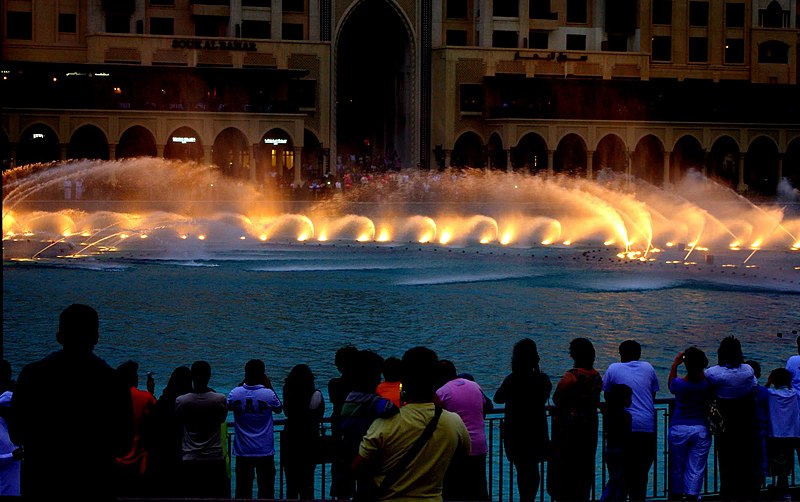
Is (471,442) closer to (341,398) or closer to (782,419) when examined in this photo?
(341,398)

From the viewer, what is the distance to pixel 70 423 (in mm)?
5816

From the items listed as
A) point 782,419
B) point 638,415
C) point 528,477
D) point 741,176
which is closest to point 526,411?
point 528,477

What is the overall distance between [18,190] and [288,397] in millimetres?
44179

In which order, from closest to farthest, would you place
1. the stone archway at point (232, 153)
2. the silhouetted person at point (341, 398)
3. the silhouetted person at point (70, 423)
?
the silhouetted person at point (70, 423)
the silhouetted person at point (341, 398)
the stone archway at point (232, 153)

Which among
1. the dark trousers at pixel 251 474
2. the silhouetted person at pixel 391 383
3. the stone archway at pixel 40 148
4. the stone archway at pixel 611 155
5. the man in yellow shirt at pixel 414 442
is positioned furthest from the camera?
the stone archway at pixel 611 155

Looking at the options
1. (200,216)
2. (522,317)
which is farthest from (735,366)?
(200,216)

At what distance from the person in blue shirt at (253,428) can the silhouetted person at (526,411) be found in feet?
5.70

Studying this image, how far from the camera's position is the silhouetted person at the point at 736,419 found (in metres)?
9.87

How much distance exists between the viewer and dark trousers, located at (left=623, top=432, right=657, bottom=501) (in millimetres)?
9727

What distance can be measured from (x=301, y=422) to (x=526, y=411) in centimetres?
159

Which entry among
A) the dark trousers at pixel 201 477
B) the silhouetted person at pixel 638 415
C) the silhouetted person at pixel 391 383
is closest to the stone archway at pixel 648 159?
the silhouetted person at pixel 638 415

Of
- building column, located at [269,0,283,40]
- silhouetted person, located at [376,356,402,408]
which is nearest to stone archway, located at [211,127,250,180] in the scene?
building column, located at [269,0,283,40]

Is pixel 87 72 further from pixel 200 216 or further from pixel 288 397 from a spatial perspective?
pixel 288 397

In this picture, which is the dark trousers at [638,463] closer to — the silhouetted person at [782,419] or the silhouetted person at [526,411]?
the silhouetted person at [526,411]
